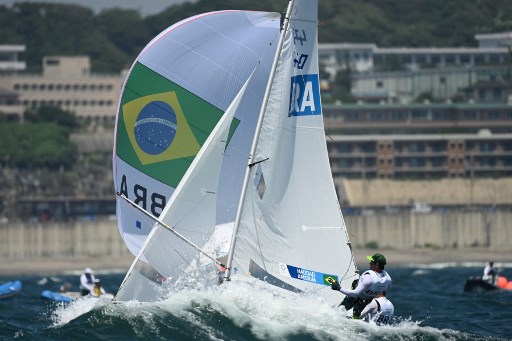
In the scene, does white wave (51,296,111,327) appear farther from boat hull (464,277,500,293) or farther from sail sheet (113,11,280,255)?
boat hull (464,277,500,293)

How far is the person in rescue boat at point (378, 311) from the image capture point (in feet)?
71.9

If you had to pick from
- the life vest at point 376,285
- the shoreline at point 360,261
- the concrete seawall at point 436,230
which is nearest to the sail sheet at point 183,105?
the life vest at point 376,285

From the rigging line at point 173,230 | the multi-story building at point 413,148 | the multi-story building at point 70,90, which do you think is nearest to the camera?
the rigging line at point 173,230

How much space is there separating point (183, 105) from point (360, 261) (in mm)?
52237

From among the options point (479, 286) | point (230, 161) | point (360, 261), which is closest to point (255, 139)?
point (230, 161)

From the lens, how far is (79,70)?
126m

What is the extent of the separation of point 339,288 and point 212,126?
13.9 ft

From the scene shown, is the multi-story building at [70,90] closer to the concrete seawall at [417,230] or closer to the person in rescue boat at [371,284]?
the concrete seawall at [417,230]

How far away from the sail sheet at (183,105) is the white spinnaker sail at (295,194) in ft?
3.80

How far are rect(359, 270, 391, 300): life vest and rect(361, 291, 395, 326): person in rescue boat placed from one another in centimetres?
11

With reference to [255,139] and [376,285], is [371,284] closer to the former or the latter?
[376,285]

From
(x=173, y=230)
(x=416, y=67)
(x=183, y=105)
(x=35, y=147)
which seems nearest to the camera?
(x=173, y=230)

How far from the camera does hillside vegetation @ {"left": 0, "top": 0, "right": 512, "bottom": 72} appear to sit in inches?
5822

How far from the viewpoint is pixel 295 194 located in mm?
23062
